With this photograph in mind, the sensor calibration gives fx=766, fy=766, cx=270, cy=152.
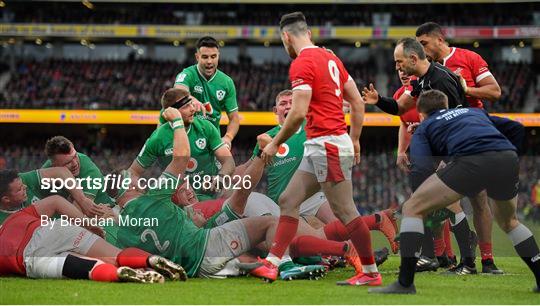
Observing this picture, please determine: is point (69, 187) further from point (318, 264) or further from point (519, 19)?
point (519, 19)

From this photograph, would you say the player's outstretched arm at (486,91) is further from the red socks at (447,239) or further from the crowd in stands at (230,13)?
the crowd in stands at (230,13)

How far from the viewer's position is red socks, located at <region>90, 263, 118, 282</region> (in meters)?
5.90

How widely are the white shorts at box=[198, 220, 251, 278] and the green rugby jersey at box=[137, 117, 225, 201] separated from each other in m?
0.78

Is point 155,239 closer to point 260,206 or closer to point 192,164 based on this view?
point 260,206

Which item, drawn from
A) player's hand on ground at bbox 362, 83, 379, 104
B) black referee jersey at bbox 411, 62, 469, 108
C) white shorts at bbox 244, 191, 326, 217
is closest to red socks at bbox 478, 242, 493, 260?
black referee jersey at bbox 411, 62, 469, 108

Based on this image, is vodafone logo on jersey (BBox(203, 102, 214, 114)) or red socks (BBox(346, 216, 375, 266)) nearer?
red socks (BBox(346, 216, 375, 266))

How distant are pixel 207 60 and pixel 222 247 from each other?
2.96 m

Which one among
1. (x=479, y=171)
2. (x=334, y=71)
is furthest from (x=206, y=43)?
(x=479, y=171)

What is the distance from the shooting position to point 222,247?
6.43 metres

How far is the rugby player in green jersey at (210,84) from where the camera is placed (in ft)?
28.5

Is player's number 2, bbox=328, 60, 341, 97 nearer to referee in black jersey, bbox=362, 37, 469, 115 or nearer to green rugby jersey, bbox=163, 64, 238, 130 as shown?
referee in black jersey, bbox=362, 37, 469, 115

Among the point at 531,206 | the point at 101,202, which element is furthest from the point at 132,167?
the point at 531,206

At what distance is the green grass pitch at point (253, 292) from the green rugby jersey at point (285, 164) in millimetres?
1376

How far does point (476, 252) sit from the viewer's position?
791 centimetres
